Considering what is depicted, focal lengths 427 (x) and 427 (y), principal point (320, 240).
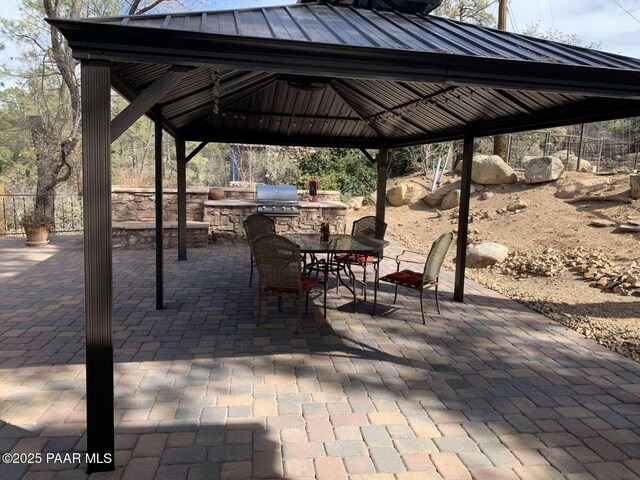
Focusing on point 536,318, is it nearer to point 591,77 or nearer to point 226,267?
point 591,77

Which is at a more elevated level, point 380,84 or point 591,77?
point 380,84

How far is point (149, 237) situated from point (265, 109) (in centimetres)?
371

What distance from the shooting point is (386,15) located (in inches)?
155

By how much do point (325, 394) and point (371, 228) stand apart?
153 inches

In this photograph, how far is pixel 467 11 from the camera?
15.9m

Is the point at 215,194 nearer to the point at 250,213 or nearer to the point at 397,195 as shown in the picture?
the point at 250,213

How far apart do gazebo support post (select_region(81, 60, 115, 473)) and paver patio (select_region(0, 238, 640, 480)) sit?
0.71ft

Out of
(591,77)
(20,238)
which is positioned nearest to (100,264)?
(591,77)

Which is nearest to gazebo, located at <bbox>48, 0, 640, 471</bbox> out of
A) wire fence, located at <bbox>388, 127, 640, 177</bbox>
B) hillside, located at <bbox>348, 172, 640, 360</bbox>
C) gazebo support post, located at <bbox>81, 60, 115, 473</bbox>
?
gazebo support post, located at <bbox>81, 60, 115, 473</bbox>

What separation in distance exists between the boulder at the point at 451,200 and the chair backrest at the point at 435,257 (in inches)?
338

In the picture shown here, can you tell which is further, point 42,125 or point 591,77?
point 42,125

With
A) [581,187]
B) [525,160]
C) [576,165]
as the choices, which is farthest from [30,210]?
[576,165]

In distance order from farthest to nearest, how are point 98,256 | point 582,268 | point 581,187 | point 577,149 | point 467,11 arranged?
point 467,11, point 577,149, point 581,187, point 582,268, point 98,256

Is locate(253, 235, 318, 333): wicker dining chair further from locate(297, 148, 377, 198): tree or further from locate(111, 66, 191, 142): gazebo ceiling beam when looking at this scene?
locate(297, 148, 377, 198): tree
